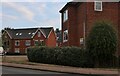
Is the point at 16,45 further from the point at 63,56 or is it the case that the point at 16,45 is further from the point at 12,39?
the point at 63,56

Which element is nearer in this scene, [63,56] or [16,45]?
[63,56]

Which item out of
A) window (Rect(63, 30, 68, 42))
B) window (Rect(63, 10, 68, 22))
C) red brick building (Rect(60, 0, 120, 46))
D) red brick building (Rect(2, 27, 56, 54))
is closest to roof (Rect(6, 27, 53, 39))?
red brick building (Rect(2, 27, 56, 54))

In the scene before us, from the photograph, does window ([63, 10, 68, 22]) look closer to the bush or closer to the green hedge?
the green hedge

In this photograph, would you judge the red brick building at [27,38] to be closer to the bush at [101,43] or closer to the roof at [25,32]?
the roof at [25,32]

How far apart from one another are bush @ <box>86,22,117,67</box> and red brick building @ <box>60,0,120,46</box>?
10.1 ft

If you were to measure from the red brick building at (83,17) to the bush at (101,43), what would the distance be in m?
3.09

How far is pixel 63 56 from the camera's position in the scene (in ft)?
114

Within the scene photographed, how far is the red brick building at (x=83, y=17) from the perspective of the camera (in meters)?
39.8

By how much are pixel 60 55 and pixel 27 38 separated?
72.4 metres

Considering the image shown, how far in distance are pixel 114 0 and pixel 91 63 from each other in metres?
11.4

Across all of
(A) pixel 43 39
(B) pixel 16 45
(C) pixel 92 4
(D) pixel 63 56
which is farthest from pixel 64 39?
(B) pixel 16 45

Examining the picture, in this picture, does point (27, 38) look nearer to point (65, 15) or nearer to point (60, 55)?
point (65, 15)

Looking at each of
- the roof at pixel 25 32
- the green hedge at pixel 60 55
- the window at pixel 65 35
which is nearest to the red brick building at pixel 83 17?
the window at pixel 65 35

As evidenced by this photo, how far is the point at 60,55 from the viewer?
35.1 m
